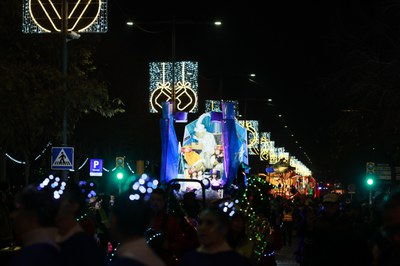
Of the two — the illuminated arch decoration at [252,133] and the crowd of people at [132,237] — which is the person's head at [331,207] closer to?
the crowd of people at [132,237]

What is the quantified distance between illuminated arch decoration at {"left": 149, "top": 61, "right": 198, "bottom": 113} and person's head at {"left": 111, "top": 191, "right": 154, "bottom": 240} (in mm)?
28547

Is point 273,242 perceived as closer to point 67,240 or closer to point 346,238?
point 346,238

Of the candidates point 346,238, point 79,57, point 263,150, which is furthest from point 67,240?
point 263,150

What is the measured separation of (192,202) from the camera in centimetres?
1542

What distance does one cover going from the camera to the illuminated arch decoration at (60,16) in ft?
72.3

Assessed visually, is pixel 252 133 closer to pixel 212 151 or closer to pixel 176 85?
pixel 212 151

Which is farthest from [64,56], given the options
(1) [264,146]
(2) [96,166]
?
(1) [264,146]

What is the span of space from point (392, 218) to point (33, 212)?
2267 millimetres

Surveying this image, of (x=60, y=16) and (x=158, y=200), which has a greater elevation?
(x=60, y=16)

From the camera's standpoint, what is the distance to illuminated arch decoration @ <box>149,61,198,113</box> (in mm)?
34719

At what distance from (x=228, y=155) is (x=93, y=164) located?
524cm

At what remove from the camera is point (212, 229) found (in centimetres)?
679

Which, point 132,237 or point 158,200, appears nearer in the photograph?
point 132,237

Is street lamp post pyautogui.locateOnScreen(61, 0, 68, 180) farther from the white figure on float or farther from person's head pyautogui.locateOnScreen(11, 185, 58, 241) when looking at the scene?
person's head pyautogui.locateOnScreen(11, 185, 58, 241)
